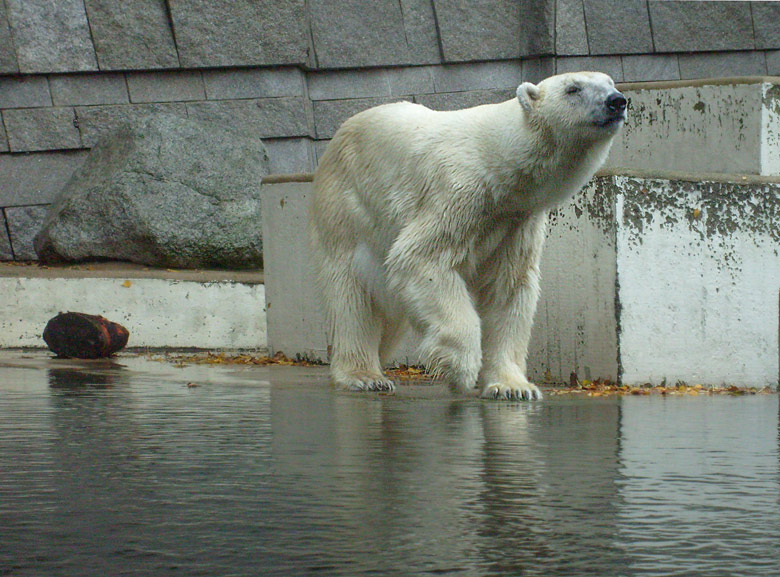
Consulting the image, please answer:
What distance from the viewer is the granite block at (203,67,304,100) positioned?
13.1 metres

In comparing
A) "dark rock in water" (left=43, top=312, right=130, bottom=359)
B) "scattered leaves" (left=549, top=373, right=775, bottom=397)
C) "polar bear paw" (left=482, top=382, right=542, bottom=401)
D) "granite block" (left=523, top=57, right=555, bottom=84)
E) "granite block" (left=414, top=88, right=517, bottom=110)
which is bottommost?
"scattered leaves" (left=549, top=373, right=775, bottom=397)

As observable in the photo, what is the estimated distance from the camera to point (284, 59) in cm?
1302

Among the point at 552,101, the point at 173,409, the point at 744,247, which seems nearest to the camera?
the point at 173,409

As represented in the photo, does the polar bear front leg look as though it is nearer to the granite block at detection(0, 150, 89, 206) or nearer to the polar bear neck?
the polar bear neck

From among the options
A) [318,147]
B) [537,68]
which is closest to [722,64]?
[537,68]

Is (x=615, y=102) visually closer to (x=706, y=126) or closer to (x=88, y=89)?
(x=706, y=126)

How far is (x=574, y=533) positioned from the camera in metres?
2.79

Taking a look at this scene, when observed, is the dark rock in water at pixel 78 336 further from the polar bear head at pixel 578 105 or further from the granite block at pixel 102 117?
the polar bear head at pixel 578 105

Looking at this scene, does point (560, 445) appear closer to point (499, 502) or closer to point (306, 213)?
point (499, 502)

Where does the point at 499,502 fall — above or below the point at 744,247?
below

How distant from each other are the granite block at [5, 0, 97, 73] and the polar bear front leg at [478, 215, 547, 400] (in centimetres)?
743

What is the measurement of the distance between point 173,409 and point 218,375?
7.67 ft

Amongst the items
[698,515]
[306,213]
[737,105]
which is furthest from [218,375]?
[698,515]

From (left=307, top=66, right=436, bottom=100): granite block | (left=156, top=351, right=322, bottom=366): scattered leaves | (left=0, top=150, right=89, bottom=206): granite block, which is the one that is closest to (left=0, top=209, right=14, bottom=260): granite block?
(left=0, top=150, right=89, bottom=206): granite block
